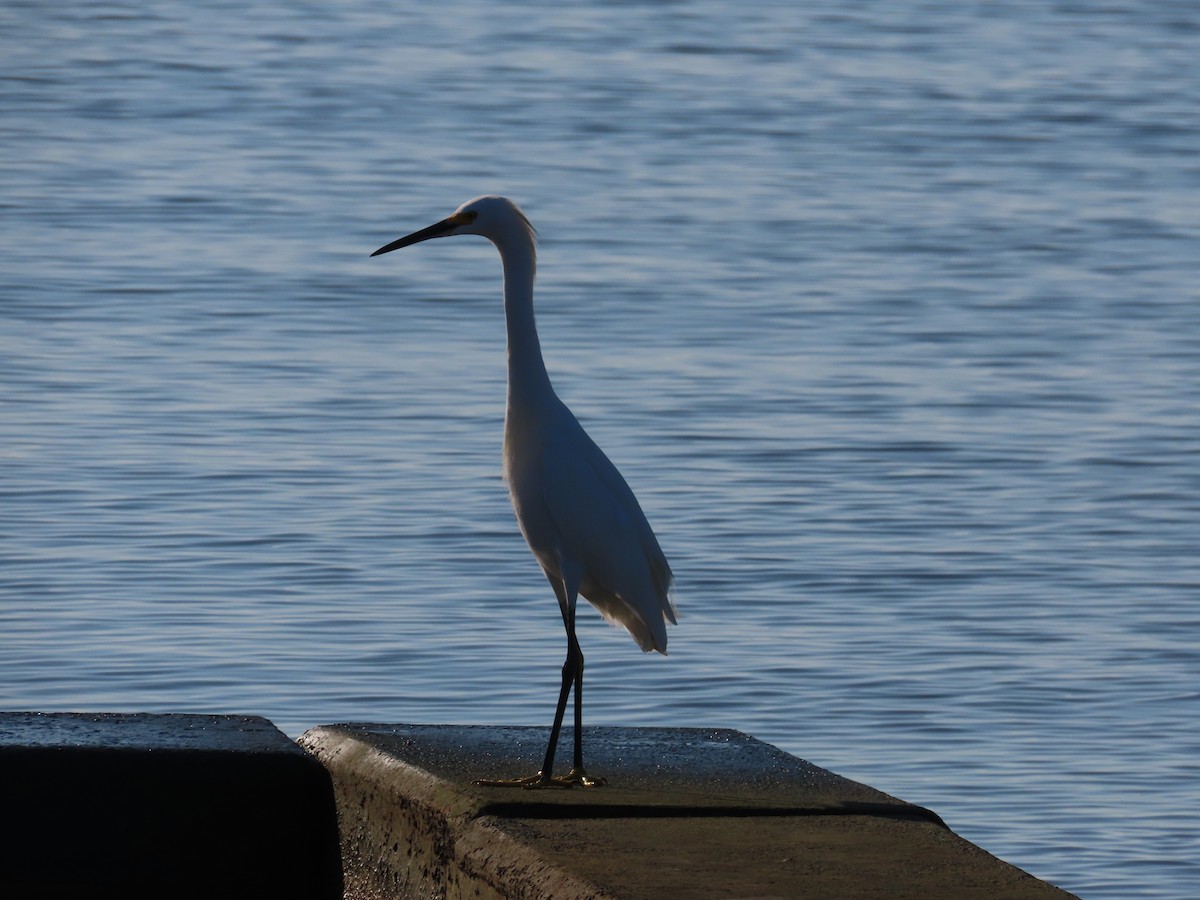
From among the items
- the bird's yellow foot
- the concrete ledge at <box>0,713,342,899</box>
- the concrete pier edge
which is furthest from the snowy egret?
the concrete ledge at <box>0,713,342,899</box>

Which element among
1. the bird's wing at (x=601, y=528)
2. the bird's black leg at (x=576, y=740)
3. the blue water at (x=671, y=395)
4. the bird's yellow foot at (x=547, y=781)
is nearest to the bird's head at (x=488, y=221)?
the bird's wing at (x=601, y=528)

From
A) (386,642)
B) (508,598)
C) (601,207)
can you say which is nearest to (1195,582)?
(508,598)

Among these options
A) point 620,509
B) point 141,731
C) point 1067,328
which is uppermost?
point 620,509

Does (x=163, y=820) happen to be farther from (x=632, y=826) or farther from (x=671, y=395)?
(x=671, y=395)

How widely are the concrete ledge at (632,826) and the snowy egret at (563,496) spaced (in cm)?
26

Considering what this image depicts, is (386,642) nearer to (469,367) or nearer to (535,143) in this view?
(469,367)

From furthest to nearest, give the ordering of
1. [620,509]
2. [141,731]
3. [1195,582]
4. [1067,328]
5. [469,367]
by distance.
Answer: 1. [1067,328]
2. [469,367]
3. [1195,582]
4. [620,509]
5. [141,731]

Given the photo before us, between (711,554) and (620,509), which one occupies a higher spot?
(620,509)

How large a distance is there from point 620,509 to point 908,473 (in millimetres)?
5099

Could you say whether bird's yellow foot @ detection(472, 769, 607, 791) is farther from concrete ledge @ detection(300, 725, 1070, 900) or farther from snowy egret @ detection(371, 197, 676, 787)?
snowy egret @ detection(371, 197, 676, 787)

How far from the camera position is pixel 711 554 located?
8914mm

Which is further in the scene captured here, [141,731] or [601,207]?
[601,207]

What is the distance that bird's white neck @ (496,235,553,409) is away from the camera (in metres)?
5.47

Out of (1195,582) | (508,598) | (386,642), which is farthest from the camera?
(1195,582)
